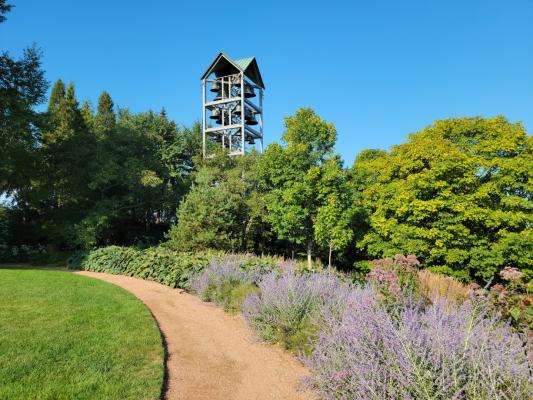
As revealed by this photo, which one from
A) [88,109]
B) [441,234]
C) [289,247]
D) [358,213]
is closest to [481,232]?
[441,234]

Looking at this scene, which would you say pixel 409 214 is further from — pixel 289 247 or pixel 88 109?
pixel 88 109

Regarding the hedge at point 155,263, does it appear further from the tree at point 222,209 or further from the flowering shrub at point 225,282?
the tree at point 222,209

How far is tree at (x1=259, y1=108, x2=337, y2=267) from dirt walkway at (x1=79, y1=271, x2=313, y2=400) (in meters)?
10.9

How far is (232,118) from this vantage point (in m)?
26.1

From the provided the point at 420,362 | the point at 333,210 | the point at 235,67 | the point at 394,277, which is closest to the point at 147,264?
the point at 333,210

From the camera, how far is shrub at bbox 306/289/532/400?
256 cm

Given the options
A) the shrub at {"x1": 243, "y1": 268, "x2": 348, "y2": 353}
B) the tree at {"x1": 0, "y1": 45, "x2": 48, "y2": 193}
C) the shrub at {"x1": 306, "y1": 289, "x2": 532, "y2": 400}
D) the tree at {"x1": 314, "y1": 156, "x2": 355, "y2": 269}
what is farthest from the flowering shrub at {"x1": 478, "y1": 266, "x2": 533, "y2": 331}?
the tree at {"x1": 0, "y1": 45, "x2": 48, "y2": 193}

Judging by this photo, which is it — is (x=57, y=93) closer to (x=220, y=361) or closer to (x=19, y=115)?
(x=19, y=115)

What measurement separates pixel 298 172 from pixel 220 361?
46.8 feet

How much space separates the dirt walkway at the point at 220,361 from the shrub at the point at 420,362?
0.84 meters

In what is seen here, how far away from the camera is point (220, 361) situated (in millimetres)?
4836

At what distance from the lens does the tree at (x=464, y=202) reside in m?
15.5

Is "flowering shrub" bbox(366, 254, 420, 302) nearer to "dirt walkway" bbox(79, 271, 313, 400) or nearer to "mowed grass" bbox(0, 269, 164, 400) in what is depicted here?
"dirt walkway" bbox(79, 271, 313, 400)

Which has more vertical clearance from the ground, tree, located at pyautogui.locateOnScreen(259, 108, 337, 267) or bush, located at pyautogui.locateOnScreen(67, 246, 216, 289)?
tree, located at pyautogui.locateOnScreen(259, 108, 337, 267)
